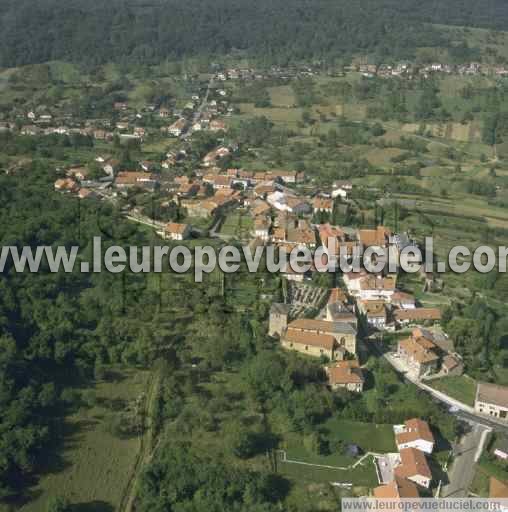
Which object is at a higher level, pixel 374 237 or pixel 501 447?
pixel 374 237

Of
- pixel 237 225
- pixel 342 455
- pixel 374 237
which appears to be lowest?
pixel 342 455

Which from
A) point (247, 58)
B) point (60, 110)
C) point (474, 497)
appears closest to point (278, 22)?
point (247, 58)

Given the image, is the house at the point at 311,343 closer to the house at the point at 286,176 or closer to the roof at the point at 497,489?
the roof at the point at 497,489

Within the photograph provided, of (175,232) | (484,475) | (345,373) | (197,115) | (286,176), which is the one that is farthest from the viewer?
(197,115)

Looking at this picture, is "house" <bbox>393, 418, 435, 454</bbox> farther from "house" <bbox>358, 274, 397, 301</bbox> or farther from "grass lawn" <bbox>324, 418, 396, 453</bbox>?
"house" <bbox>358, 274, 397, 301</bbox>

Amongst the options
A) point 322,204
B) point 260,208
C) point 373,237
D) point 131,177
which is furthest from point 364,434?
point 131,177

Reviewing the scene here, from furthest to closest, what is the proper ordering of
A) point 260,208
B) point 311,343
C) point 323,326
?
1. point 260,208
2. point 323,326
3. point 311,343

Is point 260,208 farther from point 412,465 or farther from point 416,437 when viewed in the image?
point 412,465
